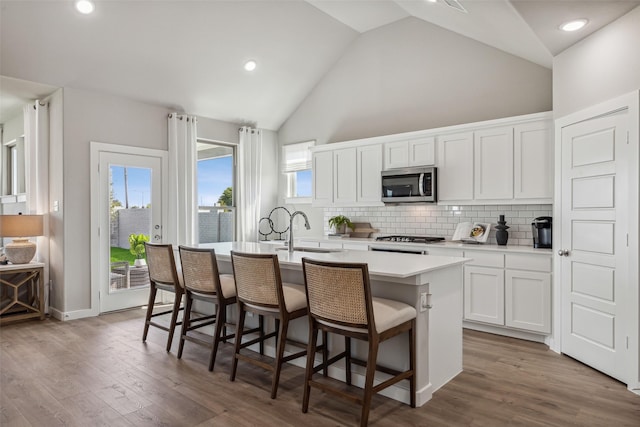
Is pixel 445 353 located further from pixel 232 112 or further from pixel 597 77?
pixel 232 112

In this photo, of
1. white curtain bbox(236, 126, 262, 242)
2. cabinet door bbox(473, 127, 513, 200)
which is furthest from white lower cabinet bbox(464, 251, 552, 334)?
white curtain bbox(236, 126, 262, 242)

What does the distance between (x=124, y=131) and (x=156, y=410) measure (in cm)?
385

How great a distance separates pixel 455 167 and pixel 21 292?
5530mm

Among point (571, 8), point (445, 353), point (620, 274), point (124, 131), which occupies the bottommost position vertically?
point (445, 353)

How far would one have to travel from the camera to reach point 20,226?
15.4 ft

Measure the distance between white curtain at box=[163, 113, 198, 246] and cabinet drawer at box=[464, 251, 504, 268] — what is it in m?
3.76

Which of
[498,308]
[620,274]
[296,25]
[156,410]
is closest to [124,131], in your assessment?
[296,25]

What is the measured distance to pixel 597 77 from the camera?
3.31 meters

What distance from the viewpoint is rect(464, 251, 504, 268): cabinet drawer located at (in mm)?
4105

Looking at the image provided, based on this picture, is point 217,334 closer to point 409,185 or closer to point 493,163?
point 409,185

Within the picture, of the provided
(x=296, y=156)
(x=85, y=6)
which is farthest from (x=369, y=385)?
(x=296, y=156)

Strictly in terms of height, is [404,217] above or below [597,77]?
below

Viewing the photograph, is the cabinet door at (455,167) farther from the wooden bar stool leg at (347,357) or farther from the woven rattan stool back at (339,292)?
the woven rattan stool back at (339,292)

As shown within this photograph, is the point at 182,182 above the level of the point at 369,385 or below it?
above
